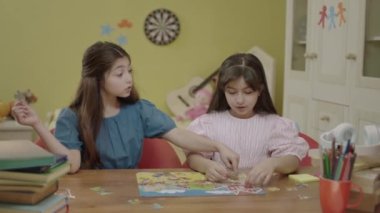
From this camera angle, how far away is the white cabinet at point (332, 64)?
2.54 metres

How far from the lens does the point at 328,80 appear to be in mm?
2902

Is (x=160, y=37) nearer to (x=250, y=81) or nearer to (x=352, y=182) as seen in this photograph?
(x=250, y=81)

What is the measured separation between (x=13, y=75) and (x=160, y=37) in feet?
3.98

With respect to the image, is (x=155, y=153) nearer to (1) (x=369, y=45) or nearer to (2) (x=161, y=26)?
(1) (x=369, y=45)

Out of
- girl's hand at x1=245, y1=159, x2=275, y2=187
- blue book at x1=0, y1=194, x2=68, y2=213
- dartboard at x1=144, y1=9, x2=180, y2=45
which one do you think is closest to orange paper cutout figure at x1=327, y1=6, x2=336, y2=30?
dartboard at x1=144, y1=9, x2=180, y2=45

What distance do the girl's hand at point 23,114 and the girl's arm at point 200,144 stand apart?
52cm

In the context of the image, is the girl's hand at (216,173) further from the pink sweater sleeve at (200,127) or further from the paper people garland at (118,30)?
the paper people garland at (118,30)

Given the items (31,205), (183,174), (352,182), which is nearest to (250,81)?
(183,174)

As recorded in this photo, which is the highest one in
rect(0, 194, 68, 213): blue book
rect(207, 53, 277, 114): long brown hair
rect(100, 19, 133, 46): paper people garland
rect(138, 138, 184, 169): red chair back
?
rect(100, 19, 133, 46): paper people garland

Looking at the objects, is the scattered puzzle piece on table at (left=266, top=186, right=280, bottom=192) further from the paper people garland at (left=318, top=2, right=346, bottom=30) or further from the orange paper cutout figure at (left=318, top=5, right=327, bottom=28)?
the orange paper cutout figure at (left=318, top=5, right=327, bottom=28)

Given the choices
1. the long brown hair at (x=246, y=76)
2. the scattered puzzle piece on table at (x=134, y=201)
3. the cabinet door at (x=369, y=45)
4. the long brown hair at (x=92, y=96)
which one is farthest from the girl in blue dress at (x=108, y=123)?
the cabinet door at (x=369, y=45)

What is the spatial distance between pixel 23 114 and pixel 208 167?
0.60m

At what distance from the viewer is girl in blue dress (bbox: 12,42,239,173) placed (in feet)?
5.58

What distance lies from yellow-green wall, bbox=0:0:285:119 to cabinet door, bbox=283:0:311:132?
32.0 inches
